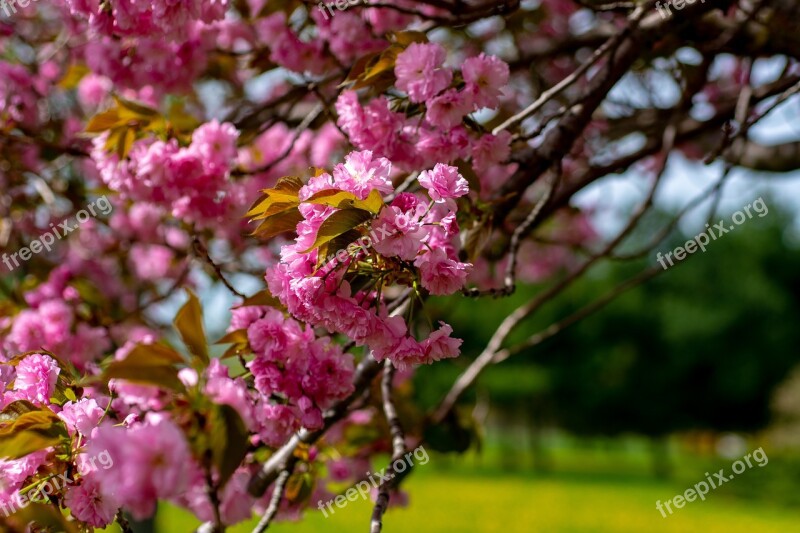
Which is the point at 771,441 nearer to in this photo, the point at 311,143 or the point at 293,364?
the point at 311,143

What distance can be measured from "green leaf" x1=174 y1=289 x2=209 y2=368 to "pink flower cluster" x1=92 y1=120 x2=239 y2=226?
2.81 ft

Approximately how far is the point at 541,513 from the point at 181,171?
11.4m

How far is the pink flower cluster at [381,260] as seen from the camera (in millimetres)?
1026

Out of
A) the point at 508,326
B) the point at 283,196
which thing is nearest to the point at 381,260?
the point at 283,196

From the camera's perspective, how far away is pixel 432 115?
137cm

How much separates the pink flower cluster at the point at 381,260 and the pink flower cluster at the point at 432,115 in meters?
0.32

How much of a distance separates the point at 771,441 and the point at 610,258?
62.1ft

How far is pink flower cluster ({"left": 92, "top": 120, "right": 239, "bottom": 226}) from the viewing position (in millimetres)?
1720

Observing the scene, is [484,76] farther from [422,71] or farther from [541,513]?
[541,513]

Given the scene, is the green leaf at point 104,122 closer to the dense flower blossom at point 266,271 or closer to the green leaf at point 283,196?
the dense flower blossom at point 266,271

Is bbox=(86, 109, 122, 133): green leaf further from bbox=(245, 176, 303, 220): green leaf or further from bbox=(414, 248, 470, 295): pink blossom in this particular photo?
bbox=(414, 248, 470, 295): pink blossom

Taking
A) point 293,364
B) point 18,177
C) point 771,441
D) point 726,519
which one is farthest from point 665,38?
point 771,441

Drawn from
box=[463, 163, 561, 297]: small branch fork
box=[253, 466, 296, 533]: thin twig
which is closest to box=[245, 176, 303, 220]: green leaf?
box=[463, 163, 561, 297]: small branch fork

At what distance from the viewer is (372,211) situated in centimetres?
101
